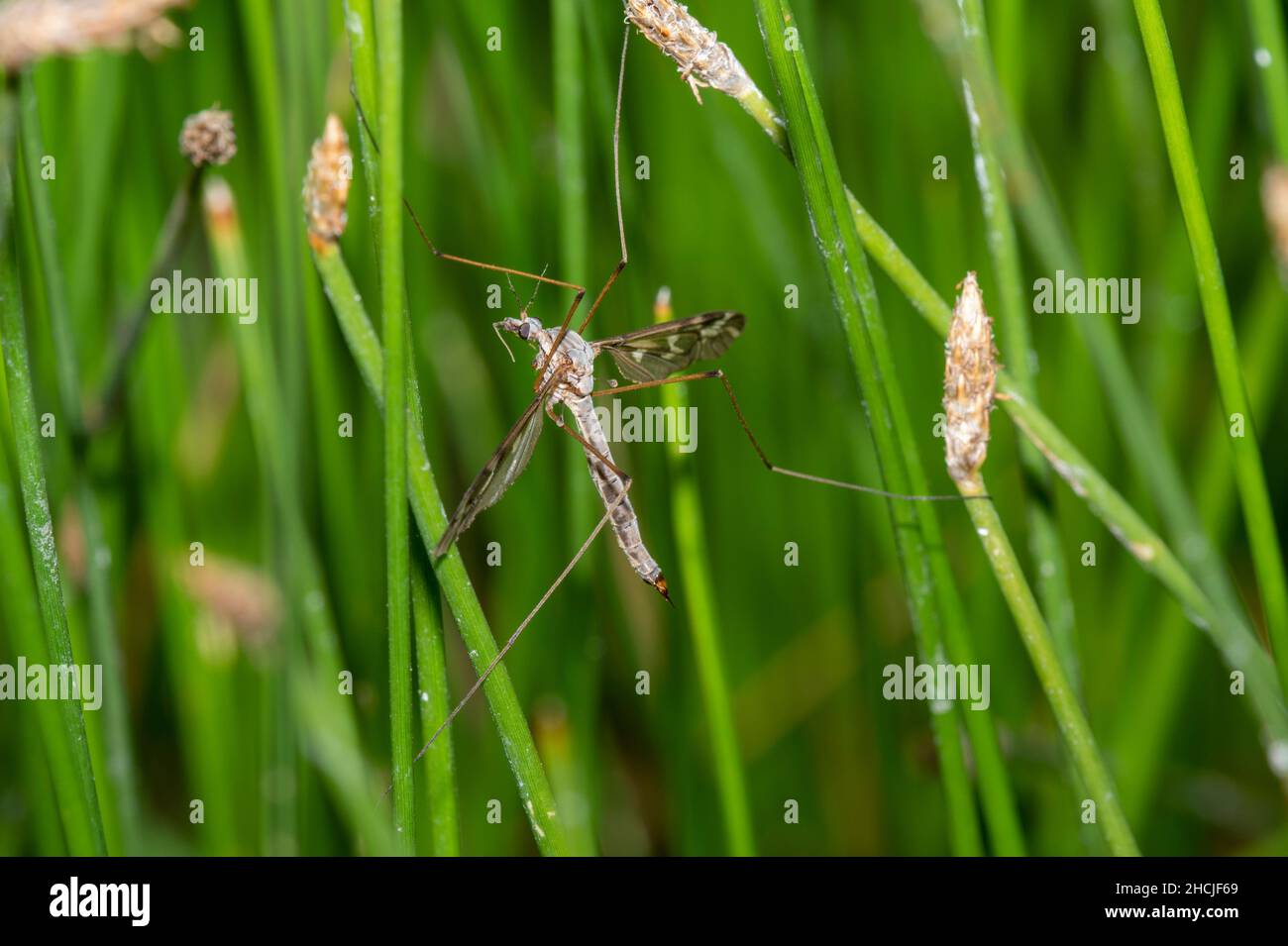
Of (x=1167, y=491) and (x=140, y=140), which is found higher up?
(x=140, y=140)

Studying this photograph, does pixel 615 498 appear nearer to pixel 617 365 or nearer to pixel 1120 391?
pixel 617 365

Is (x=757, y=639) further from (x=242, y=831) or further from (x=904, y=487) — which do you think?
(x=904, y=487)

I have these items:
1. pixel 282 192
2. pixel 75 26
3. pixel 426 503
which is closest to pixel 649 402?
pixel 282 192

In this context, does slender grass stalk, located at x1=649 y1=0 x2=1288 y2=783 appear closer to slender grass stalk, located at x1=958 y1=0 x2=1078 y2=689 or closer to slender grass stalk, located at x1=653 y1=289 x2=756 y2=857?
slender grass stalk, located at x1=958 y1=0 x2=1078 y2=689

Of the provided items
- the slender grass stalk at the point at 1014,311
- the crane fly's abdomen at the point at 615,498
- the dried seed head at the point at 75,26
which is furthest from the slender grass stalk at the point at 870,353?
the dried seed head at the point at 75,26

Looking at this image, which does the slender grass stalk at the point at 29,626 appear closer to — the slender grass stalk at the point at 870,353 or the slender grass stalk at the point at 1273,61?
the slender grass stalk at the point at 870,353

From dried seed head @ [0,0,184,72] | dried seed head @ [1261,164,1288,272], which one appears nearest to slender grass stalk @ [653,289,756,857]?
dried seed head @ [1261,164,1288,272]
